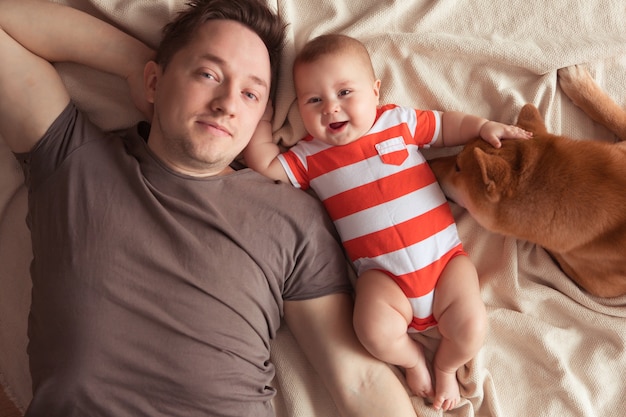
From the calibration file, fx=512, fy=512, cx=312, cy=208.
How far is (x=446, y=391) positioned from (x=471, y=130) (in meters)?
0.77

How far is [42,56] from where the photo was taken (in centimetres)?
151

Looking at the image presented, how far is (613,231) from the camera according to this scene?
1.37m

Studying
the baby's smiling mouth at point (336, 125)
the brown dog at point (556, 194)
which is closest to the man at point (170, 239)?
the baby's smiling mouth at point (336, 125)

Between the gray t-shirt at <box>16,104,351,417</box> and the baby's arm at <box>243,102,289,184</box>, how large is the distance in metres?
0.08

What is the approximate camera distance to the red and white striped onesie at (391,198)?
1474mm

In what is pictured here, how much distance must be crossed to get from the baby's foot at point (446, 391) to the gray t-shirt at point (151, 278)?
0.40 m

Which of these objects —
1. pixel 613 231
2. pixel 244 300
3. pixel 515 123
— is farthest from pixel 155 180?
pixel 613 231

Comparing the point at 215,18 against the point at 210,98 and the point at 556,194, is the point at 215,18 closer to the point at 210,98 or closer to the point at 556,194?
the point at 210,98

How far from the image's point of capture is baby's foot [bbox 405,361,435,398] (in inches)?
59.1

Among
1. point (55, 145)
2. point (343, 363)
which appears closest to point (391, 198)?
point (343, 363)

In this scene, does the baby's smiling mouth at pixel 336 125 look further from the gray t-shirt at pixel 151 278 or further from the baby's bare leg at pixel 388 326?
the baby's bare leg at pixel 388 326

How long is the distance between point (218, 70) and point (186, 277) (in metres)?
0.57

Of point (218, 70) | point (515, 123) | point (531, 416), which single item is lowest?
point (531, 416)

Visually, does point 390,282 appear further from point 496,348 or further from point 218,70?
point 218,70
